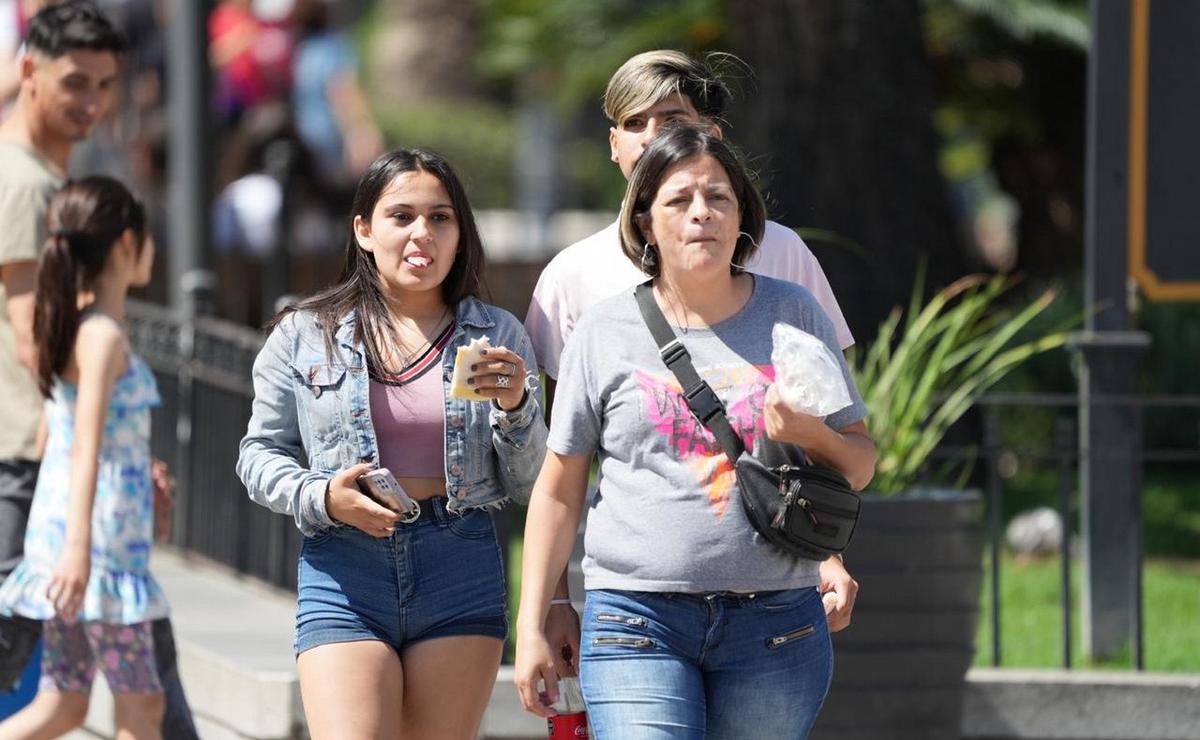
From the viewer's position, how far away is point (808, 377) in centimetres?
348

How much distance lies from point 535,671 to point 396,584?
37 centimetres

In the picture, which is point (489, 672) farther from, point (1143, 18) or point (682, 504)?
point (1143, 18)

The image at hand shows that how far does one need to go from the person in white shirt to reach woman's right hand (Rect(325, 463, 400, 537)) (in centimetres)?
56

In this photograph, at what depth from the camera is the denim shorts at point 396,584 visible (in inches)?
153

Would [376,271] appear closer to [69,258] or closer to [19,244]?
[69,258]

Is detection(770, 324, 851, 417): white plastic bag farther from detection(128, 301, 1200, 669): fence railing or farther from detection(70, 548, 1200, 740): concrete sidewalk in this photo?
detection(128, 301, 1200, 669): fence railing

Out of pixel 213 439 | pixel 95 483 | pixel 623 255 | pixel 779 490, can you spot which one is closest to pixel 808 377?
pixel 779 490

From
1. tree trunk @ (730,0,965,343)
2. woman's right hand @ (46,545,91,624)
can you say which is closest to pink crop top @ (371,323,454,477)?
woman's right hand @ (46,545,91,624)

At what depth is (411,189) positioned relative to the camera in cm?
399

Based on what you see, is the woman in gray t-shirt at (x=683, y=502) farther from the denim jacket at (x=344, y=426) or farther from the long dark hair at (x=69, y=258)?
the long dark hair at (x=69, y=258)

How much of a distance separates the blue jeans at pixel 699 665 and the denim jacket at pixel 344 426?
0.41m

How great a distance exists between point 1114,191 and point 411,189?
3882 mm

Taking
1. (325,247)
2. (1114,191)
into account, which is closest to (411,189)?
(1114,191)

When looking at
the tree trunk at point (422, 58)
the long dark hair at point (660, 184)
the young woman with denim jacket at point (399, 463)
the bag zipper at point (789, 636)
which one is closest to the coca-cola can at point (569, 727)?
the young woman with denim jacket at point (399, 463)
